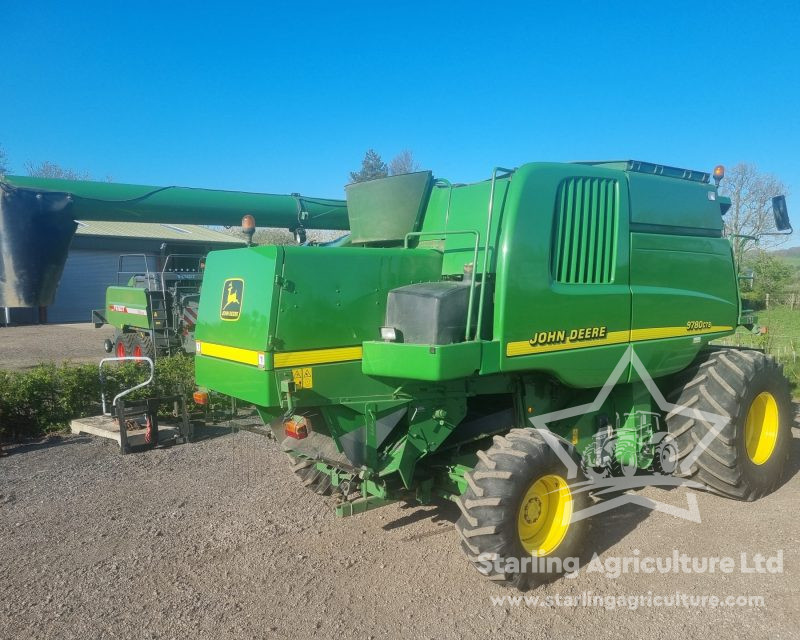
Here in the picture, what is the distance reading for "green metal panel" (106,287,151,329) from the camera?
10469 millimetres

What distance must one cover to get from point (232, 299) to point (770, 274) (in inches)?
1154

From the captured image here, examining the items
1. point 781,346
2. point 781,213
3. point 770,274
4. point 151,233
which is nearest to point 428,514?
point 781,213

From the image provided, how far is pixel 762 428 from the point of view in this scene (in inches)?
225

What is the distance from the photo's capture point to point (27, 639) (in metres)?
3.34

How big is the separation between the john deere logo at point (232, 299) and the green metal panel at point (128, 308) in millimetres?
6738

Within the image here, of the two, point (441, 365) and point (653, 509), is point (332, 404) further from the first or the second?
point (653, 509)

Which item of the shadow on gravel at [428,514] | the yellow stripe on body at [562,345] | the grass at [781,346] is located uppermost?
the yellow stripe on body at [562,345]

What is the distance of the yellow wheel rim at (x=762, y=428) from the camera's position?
5609 millimetres

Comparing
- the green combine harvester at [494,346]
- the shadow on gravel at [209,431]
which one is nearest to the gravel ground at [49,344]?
the shadow on gravel at [209,431]

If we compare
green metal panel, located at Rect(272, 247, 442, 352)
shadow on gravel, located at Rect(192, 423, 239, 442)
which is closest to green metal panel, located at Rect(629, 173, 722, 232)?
green metal panel, located at Rect(272, 247, 442, 352)

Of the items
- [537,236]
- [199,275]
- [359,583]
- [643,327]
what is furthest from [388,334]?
[199,275]

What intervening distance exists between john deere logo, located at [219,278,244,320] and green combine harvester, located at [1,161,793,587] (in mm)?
14

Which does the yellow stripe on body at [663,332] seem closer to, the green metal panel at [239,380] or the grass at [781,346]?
the green metal panel at [239,380]

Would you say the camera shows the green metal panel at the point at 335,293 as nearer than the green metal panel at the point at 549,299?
Yes
